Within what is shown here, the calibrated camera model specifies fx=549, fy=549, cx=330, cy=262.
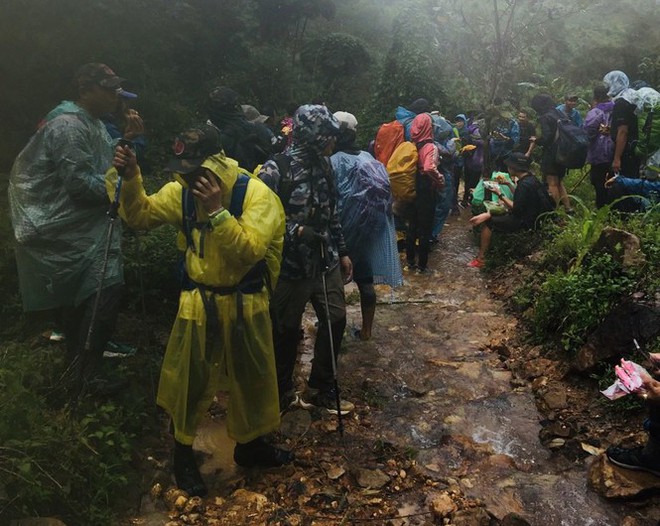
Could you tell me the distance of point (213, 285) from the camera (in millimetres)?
2869

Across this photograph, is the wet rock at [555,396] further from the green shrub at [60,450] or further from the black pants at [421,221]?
the black pants at [421,221]

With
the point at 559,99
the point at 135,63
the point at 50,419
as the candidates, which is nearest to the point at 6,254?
the point at 50,419

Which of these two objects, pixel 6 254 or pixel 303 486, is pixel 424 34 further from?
pixel 303 486

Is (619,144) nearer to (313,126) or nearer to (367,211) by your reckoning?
(367,211)

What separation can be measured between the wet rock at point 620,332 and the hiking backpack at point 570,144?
3673 mm

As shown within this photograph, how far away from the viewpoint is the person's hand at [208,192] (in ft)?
8.43

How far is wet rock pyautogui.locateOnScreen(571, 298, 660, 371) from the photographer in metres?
3.97

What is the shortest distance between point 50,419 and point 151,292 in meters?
2.01

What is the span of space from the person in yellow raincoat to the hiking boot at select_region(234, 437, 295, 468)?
7 centimetres

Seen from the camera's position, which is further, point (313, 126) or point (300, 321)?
point (300, 321)

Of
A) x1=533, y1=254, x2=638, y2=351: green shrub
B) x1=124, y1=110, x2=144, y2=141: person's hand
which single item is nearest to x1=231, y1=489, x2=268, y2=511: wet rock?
x1=124, y1=110, x2=144, y2=141: person's hand

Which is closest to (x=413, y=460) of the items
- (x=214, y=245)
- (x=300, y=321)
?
(x=300, y=321)

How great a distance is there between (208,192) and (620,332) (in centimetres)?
326

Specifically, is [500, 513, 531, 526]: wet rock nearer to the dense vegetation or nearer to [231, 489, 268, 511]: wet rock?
[231, 489, 268, 511]: wet rock
